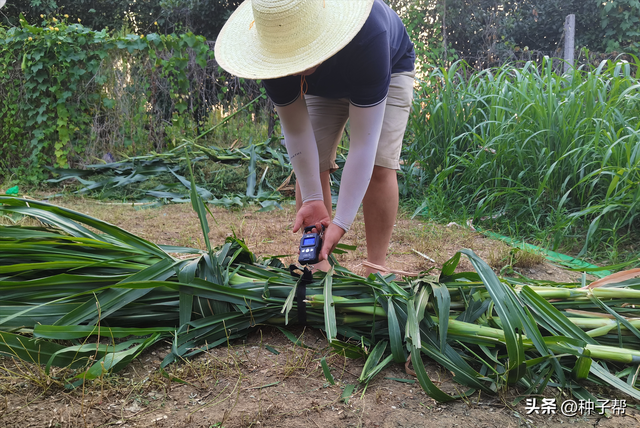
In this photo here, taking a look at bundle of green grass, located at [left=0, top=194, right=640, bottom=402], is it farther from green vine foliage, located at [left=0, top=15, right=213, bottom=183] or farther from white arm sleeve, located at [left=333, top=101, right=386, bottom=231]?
→ green vine foliage, located at [left=0, top=15, right=213, bottom=183]

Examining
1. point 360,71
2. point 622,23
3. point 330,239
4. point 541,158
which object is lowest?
point 541,158

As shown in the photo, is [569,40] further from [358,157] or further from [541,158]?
[358,157]

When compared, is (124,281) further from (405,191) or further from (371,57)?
(405,191)

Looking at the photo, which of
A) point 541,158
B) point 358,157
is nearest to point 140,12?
point 541,158

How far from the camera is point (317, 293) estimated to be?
59.4 inches

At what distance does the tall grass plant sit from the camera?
107 inches

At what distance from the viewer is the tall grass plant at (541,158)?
271cm

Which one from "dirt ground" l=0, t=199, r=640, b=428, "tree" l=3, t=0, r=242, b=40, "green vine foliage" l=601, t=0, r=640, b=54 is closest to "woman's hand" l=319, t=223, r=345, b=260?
"dirt ground" l=0, t=199, r=640, b=428

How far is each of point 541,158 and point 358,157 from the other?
1986 mm

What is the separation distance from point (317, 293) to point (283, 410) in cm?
42

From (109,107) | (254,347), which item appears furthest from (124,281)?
(109,107)

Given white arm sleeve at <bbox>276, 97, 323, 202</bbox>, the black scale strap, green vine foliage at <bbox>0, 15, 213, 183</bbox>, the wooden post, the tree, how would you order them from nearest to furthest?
the black scale strap
white arm sleeve at <bbox>276, 97, 323, 202</bbox>
green vine foliage at <bbox>0, 15, 213, 183</bbox>
the wooden post
the tree

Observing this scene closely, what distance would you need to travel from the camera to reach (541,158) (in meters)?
3.15

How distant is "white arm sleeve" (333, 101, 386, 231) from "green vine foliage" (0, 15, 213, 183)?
14.2 feet
